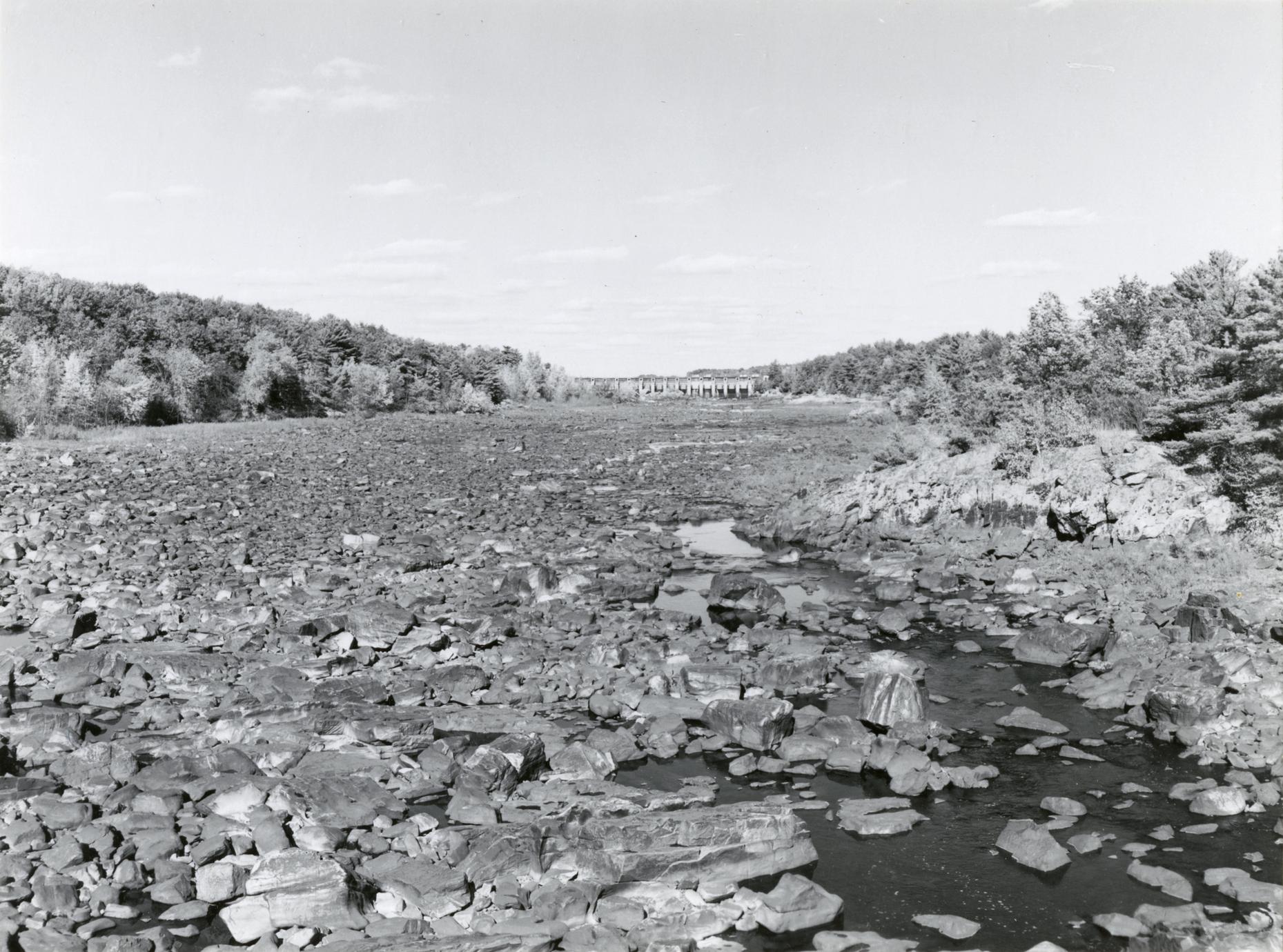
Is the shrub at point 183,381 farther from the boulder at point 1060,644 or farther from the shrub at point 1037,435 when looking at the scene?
the boulder at point 1060,644

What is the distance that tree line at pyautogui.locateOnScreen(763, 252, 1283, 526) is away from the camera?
68.7ft

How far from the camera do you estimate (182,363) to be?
6391 centimetres

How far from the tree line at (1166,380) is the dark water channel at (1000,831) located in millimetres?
11151

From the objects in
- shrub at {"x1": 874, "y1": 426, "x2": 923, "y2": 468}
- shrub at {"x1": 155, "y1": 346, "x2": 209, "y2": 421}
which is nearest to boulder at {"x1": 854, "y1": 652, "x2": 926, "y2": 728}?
shrub at {"x1": 874, "y1": 426, "x2": 923, "y2": 468}

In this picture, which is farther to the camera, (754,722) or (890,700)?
(890,700)

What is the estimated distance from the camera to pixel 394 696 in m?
13.8

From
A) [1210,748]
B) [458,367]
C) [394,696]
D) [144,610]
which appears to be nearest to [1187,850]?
[1210,748]

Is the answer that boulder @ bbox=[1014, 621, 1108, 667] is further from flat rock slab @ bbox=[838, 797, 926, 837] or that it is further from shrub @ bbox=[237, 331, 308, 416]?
shrub @ bbox=[237, 331, 308, 416]

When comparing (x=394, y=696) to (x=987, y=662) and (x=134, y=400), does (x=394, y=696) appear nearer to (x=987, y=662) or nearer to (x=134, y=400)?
(x=987, y=662)

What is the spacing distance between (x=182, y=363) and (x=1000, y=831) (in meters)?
65.9

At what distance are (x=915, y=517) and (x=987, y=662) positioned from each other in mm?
12013

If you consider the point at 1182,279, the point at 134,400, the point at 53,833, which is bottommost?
the point at 53,833

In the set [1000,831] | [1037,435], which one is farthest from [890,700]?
[1037,435]

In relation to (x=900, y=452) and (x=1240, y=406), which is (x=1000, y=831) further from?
(x=900, y=452)
